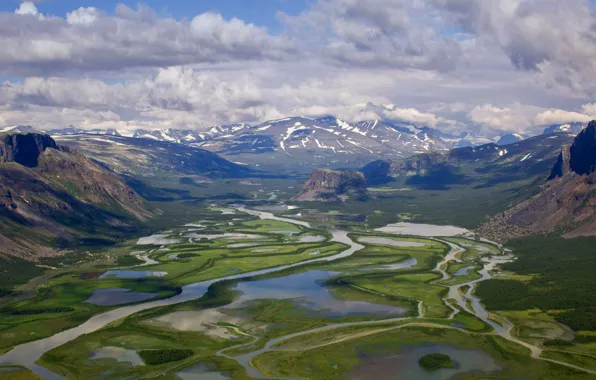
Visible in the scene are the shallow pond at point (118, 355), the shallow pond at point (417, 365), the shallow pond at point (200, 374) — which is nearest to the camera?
the shallow pond at point (200, 374)

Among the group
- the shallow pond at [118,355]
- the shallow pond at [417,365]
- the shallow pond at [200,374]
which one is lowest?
the shallow pond at [417,365]

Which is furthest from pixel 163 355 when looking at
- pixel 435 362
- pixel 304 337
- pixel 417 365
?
pixel 435 362

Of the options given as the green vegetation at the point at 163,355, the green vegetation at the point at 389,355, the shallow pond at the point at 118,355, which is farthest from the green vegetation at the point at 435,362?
the shallow pond at the point at 118,355

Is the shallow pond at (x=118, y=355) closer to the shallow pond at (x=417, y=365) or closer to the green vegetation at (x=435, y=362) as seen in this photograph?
the shallow pond at (x=417, y=365)

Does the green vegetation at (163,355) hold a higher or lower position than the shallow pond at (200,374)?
higher

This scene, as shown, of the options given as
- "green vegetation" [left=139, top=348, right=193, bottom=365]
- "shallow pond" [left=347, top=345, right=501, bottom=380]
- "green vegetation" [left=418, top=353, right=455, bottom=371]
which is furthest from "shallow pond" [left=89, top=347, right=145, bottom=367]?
"green vegetation" [left=418, top=353, right=455, bottom=371]

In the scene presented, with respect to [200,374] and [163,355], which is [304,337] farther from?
[163,355]
